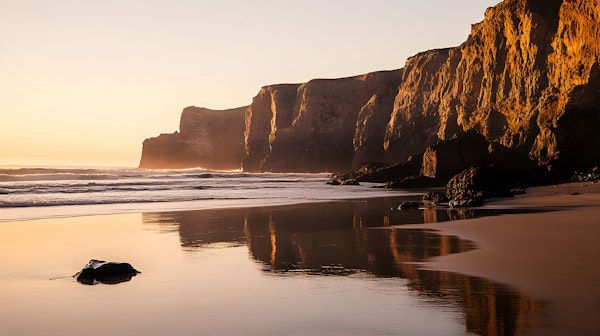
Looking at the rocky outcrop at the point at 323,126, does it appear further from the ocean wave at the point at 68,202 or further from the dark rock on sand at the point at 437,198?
the dark rock on sand at the point at 437,198

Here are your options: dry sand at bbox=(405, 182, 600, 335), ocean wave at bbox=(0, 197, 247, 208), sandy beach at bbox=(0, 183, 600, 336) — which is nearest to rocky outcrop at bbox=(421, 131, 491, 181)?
ocean wave at bbox=(0, 197, 247, 208)

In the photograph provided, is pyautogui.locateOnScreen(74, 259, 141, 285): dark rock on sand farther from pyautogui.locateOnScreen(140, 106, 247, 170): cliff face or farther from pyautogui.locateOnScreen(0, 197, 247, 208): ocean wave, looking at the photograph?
pyautogui.locateOnScreen(140, 106, 247, 170): cliff face

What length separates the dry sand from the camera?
734 cm

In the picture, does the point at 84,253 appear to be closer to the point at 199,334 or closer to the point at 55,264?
the point at 55,264

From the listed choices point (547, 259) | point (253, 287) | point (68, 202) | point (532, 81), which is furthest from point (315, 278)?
point (532, 81)

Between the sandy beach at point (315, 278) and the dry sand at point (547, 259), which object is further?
the dry sand at point (547, 259)

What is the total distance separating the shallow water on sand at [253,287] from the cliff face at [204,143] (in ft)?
574

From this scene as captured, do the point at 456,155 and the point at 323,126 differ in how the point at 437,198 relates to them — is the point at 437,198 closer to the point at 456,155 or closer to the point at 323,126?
the point at 456,155

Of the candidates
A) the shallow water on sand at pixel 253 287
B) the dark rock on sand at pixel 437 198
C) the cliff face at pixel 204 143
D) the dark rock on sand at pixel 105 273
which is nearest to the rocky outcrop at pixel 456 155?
the dark rock on sand at pixel 437 198

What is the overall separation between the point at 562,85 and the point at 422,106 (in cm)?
4473

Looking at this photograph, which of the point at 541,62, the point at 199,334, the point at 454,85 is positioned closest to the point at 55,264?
the point at 199,334

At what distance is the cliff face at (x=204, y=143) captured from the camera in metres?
192

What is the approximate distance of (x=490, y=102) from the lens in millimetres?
56719

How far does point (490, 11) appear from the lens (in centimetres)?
6072
